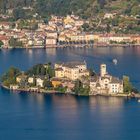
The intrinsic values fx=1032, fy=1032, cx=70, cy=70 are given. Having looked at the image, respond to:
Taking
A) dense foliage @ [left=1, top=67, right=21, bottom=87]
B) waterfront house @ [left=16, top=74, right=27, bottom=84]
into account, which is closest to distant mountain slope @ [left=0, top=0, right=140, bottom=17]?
dense foliage @ [left=1, top=67, right=21, bottom=87]

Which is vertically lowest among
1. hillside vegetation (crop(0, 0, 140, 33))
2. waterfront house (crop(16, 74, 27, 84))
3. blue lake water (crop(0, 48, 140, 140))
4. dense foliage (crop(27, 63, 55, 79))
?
blue lake water (crop(0, 48, 140, 140))

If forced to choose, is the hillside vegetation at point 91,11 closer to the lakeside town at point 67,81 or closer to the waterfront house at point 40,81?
the lakeside town at point 67,81

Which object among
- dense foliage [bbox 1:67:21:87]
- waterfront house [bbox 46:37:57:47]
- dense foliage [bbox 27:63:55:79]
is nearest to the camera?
dense foliage [bbox 1:67:21:87]

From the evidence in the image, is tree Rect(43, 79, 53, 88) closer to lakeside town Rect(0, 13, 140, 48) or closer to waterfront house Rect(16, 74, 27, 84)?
waterfront house Rect(16, 74, 27, 84)

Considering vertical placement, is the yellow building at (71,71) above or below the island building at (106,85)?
above

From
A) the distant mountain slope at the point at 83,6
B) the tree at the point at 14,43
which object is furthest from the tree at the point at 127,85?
the distant mountain slope at the point at 83,6

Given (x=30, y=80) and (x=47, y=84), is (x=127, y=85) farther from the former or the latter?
(x=30, y=80)

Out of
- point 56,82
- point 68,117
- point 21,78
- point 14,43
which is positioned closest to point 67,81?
point 56,82

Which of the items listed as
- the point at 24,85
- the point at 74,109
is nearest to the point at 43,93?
the point at 24,85
